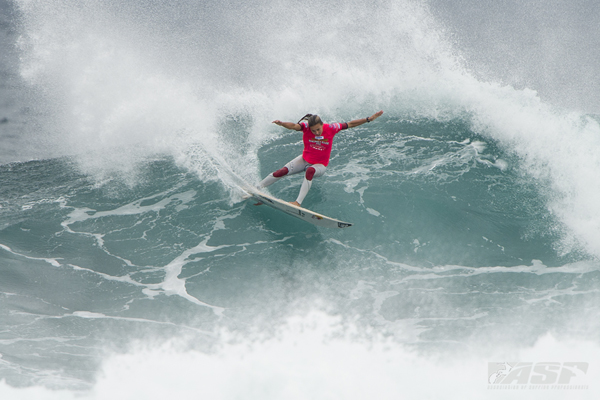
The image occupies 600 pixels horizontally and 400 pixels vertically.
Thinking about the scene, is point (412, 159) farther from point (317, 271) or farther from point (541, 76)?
point (541, 76)

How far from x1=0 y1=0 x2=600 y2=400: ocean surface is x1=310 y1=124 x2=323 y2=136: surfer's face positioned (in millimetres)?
1701

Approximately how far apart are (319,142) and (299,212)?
4.79 feet

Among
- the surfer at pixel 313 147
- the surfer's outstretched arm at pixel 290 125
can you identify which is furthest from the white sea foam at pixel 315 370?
the surfer's outstretched arm at pixel 290 125

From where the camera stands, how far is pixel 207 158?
1087 cm

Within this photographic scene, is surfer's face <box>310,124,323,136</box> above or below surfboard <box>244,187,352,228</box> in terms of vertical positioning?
above

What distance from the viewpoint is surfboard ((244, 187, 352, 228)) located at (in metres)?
8.37

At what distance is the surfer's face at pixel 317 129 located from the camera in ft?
26.9

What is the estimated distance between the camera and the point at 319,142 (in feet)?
28.2

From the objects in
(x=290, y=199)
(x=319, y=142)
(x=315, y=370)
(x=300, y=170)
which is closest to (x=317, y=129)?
(x=319, y=142)

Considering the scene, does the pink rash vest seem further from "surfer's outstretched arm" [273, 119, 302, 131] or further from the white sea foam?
the white sea foam

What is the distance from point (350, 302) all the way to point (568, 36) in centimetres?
1537

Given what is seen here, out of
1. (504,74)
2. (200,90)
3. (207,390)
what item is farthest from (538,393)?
(504,74)

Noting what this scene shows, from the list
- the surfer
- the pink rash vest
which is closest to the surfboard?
the surfer

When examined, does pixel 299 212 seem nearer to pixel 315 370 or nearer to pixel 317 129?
pixel 317 129
